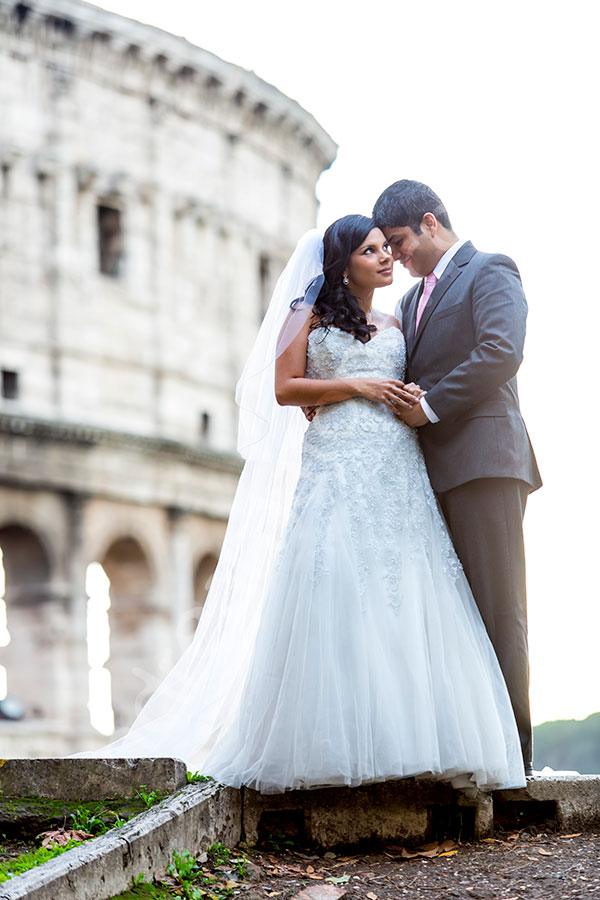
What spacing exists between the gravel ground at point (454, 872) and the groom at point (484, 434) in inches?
18.0

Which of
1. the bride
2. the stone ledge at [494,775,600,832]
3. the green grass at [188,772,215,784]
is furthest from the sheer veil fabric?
the stone ledge at [494,775,600,832]

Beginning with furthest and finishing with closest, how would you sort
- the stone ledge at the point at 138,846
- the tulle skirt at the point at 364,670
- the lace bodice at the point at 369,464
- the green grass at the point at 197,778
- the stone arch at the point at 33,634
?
the stone arch at the point at 33,634 → the lace bodice at the point at 369,464 → the green grass at the point at 197,778 → the tulle skirt at the point at 364,670 → the stone ledge at the point at 138,846

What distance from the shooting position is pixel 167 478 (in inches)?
1043

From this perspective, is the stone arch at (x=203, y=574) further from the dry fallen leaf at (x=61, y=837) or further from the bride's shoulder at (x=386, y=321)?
the dry fallen leaf at (x=61, y=837)

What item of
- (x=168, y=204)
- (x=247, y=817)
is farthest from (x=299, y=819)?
(x=168, y=204)

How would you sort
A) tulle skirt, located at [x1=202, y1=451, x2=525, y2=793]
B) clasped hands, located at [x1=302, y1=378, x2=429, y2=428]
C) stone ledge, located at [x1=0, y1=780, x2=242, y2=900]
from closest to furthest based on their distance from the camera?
stone ledge, located at [x1=0, y1=780, x2=242, y2=900]
tulle skirt, located at [x1=202, y1=451, x2=525, y2=793]
clasped hands, located at [x1=302, y1=378, x2=429, y2=428]

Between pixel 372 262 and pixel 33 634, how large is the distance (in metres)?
19.6

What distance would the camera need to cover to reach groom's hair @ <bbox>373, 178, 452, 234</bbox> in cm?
563

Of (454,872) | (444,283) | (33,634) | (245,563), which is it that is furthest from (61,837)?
(33,634)

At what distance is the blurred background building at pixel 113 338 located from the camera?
24.3 metres

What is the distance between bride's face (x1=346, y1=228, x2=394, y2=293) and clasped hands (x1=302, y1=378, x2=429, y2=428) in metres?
0.40

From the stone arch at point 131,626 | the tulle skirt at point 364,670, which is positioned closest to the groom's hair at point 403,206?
the tulle skirt at point 364,670

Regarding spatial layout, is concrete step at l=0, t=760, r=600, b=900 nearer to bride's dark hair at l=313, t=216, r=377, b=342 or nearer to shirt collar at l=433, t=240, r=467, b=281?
bride's dark hair at l=313, t=216, r=377, b=342

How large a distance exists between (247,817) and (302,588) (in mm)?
793
